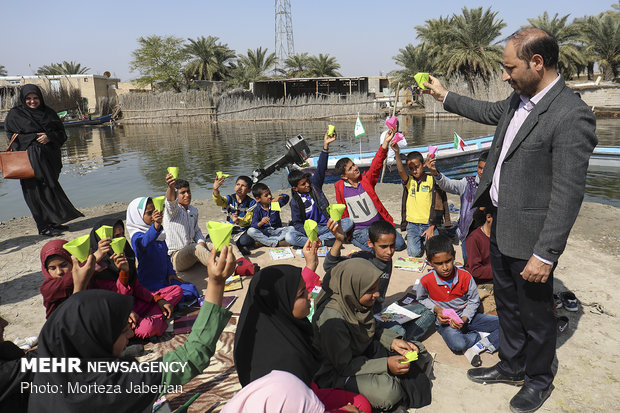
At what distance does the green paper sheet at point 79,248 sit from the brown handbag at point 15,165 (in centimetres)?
458

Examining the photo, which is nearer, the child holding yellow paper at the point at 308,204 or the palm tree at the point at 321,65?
the child holding yellow paper at the point at 308,204

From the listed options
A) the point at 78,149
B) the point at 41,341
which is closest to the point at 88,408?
the point at 41,341

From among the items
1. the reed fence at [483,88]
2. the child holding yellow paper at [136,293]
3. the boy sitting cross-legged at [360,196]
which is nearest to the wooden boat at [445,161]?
the boy sitting cross-legged at [360,196]

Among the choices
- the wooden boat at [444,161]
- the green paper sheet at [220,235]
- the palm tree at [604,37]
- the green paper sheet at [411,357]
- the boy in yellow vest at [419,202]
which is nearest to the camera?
the green paper sheet at [220,235]

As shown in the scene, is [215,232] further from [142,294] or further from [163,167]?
[163,167]

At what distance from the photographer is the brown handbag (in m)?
6.09

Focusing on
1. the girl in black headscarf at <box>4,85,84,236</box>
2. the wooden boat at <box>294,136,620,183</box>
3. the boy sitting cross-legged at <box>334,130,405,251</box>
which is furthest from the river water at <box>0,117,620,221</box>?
the boy sitting cross-legged at <box>334,130,405,251</box>

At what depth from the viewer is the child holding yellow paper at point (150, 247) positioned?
13.0 feet

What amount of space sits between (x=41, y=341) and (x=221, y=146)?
69.3 feet

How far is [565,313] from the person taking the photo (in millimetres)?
3592

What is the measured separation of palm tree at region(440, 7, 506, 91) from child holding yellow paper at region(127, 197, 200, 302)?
3140cm

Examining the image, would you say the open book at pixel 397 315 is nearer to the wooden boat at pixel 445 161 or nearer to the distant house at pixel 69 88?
the wooden boat at pixel 445 161

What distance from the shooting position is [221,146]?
2202 cm
